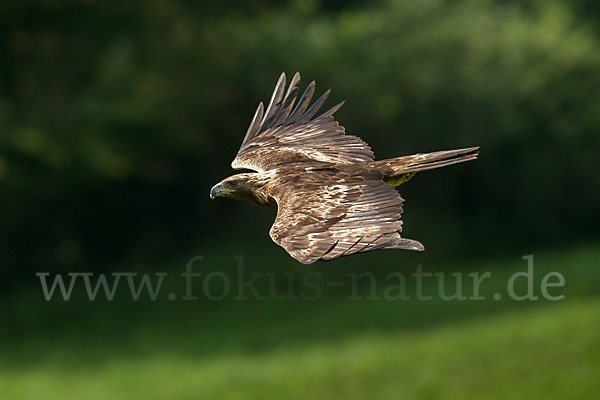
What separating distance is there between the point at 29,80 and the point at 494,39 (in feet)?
38.4

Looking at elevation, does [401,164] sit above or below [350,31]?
below

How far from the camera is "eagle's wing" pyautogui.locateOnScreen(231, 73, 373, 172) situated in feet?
16.7

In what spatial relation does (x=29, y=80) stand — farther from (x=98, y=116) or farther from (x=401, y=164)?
(x=401, y=164)

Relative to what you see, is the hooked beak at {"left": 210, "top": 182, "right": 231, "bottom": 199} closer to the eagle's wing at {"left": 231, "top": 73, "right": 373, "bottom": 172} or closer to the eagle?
the eagle

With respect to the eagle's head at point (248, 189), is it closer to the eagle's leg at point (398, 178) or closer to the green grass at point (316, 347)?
the eagle's leg at point (398, 178)

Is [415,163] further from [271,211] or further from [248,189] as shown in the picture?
[271,211]

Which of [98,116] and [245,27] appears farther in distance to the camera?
[245,27]

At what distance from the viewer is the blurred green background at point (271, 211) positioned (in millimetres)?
17406

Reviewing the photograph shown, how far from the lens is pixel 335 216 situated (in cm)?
405

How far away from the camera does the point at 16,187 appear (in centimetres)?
1958

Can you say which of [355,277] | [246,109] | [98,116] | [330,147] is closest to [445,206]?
[355,277]

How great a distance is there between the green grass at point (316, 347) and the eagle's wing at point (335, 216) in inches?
428

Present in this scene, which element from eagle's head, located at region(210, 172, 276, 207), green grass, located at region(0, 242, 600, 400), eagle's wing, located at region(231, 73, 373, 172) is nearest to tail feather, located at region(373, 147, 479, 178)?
eagle's wing, located at region(231, 73, 373, 172)

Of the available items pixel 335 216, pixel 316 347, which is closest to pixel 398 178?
pixel 335 216
